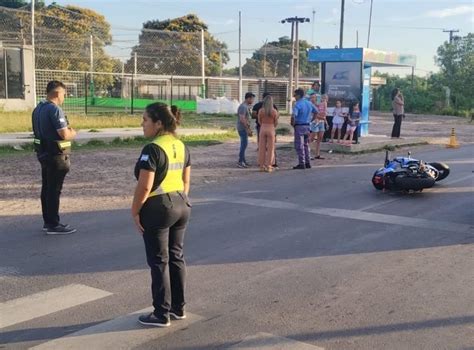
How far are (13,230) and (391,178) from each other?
6289 millimetres

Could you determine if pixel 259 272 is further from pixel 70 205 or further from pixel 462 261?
pixel 70 205

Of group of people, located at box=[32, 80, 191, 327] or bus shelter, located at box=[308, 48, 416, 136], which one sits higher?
bus shelter, located at box=[308, 48, 416, 136]

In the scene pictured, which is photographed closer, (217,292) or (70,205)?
(217,292)

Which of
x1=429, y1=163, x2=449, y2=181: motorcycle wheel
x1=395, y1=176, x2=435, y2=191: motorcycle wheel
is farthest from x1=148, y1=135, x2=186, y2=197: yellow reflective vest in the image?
x1=429, y1=163, x2=449, y2=181: motorcycle wheel

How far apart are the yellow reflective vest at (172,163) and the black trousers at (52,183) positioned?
342 cm

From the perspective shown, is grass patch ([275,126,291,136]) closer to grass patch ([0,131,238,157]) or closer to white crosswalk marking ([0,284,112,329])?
grass patch ([0,131,238,157])

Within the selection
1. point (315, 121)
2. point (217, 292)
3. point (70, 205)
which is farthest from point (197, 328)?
point (315, 121)

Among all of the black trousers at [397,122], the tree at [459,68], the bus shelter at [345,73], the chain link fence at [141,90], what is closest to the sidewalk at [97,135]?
the bus shelter at [345,73]

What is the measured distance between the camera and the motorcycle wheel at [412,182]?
10172 millimetres

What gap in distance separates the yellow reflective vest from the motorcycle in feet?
21.5

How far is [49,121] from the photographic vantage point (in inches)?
286

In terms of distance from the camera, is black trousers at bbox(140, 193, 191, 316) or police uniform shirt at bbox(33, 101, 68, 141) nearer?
black trousers at bbox(140, 193, 191, 316)

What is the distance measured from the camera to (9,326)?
4.53 metres

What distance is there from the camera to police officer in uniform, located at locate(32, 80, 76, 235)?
7.24 meters
